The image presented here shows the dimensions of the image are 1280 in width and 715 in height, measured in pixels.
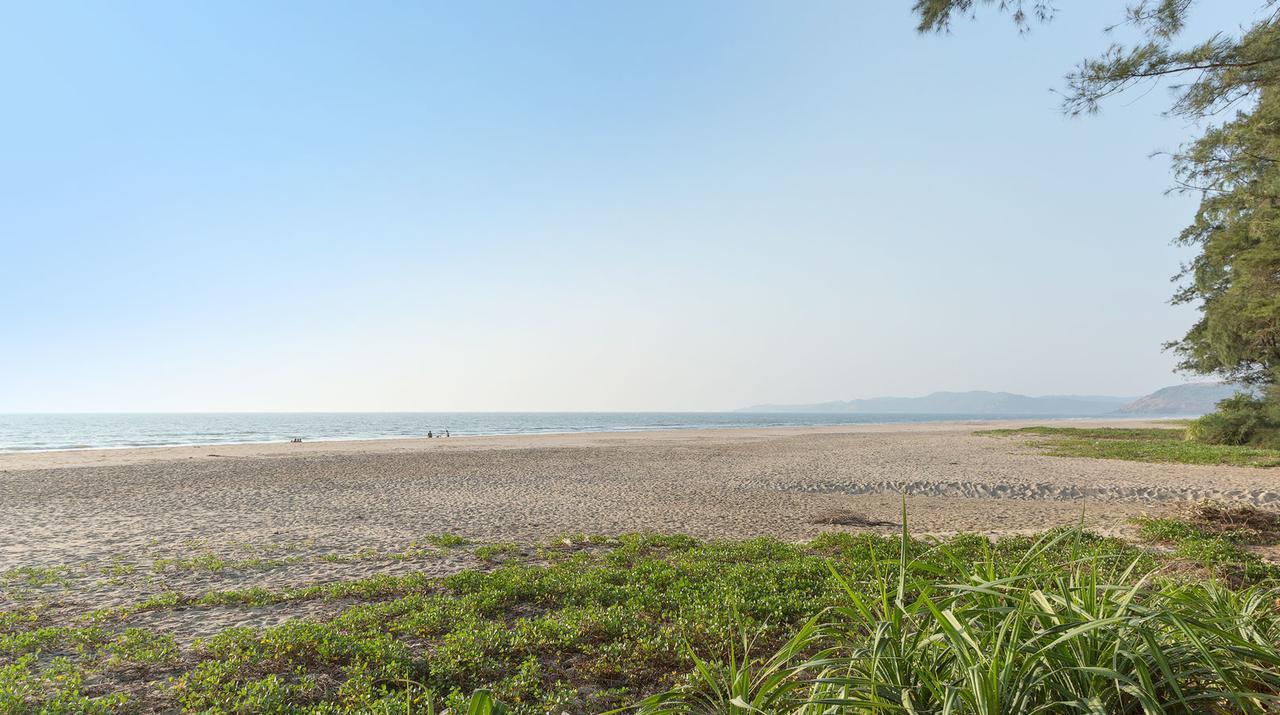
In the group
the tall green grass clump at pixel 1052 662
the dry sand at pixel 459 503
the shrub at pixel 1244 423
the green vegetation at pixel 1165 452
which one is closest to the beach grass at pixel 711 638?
the tall green grass clump at pixel 1052 662

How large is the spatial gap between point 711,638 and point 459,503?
37.5 ft

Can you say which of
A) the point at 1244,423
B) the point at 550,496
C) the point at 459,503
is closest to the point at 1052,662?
the point at 459,503

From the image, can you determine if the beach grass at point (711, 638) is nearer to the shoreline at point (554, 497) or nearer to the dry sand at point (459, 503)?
the dry sand at point (459, 503)

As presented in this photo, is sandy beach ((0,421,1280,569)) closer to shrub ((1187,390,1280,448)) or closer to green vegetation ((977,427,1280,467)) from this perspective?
green vegetation ((977,427,1280,467))

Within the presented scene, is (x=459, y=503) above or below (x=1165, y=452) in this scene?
above

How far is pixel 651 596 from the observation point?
6.64 metres

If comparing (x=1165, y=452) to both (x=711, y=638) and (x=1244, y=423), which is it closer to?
(x=1244, y=423)

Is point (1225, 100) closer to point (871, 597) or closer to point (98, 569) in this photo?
point (871, 597)

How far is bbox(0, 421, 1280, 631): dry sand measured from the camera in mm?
9344

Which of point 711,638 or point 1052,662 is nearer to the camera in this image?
point 1052,662

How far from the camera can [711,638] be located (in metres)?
5.44

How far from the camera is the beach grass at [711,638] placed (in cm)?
268

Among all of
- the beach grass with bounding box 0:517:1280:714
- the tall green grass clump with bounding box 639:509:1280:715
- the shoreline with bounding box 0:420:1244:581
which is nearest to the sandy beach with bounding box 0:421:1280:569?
the shoreline with bounding box 0:420:1244:581

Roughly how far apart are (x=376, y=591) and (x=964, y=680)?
651cm
